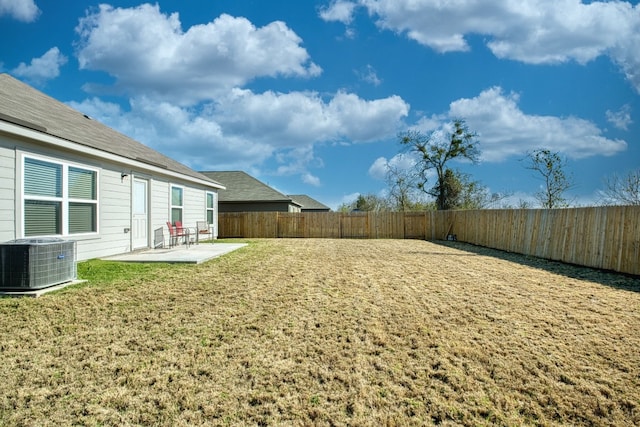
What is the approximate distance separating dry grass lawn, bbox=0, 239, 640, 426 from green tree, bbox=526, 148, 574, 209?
43.6ft

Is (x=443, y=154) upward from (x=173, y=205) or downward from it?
upward

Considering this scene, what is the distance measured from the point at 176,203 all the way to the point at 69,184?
16.5ft

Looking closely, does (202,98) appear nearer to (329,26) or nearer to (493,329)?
(329,26)

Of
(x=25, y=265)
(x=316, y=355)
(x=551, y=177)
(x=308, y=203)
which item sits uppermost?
(x=551, y=177)

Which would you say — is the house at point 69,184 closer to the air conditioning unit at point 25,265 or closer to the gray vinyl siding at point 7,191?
the gray vinyl siding at point 7,191

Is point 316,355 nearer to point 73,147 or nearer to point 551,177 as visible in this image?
point 73,147

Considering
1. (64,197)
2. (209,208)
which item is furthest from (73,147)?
(209,208)

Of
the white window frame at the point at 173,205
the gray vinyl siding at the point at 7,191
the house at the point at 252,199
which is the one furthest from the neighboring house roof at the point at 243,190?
the gray vinyl siding at the point at 7,191

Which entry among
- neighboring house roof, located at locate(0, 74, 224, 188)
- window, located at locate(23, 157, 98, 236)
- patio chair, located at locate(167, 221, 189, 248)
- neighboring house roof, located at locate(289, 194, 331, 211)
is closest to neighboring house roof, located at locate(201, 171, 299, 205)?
patio chair, located at locate(167, 221, 189, 248)

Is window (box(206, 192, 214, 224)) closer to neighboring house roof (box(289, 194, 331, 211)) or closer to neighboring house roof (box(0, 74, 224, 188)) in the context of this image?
neighboring house roof (box(0, 74, 224, 188))

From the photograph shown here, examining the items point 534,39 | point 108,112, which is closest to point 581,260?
point 534,39

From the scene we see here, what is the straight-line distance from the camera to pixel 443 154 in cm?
2497

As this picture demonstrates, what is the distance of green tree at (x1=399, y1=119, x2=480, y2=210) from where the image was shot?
24203 mm

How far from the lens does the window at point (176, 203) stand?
11631 mm
